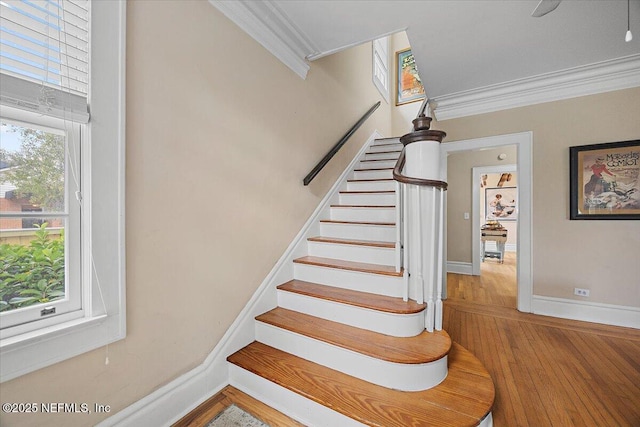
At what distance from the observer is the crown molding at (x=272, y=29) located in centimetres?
173

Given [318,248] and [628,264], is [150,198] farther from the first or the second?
[628,264]

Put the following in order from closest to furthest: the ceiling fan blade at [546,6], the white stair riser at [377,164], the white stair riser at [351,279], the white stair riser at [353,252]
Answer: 1. the ceiling fan blade at [546,6]
2. the white stair riser at [351,279]
3. the white stair riser at [353,252]
4. the white stair riser at [377,164]

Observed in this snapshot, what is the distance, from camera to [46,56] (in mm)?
984

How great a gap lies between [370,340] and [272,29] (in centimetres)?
239

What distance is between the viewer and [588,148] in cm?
260

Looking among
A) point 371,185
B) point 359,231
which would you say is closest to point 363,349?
point 359,231

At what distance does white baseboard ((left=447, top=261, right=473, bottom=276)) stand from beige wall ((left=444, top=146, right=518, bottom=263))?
6cm

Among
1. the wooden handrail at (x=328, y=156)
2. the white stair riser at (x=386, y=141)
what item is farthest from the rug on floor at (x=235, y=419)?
the white stair riser at (x=386, y=141)

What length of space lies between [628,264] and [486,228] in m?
3.53

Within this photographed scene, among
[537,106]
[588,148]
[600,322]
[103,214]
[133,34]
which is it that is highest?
[537,106]

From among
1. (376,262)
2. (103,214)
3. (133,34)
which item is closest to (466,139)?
(376,262)

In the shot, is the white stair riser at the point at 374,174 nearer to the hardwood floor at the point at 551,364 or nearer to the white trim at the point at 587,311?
the hardwood floor at the point at 551,364

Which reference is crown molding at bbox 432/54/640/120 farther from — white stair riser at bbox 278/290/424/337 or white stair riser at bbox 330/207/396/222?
white stair riser at bbox 278/290/424/337

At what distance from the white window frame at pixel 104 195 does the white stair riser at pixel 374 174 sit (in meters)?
2.71
